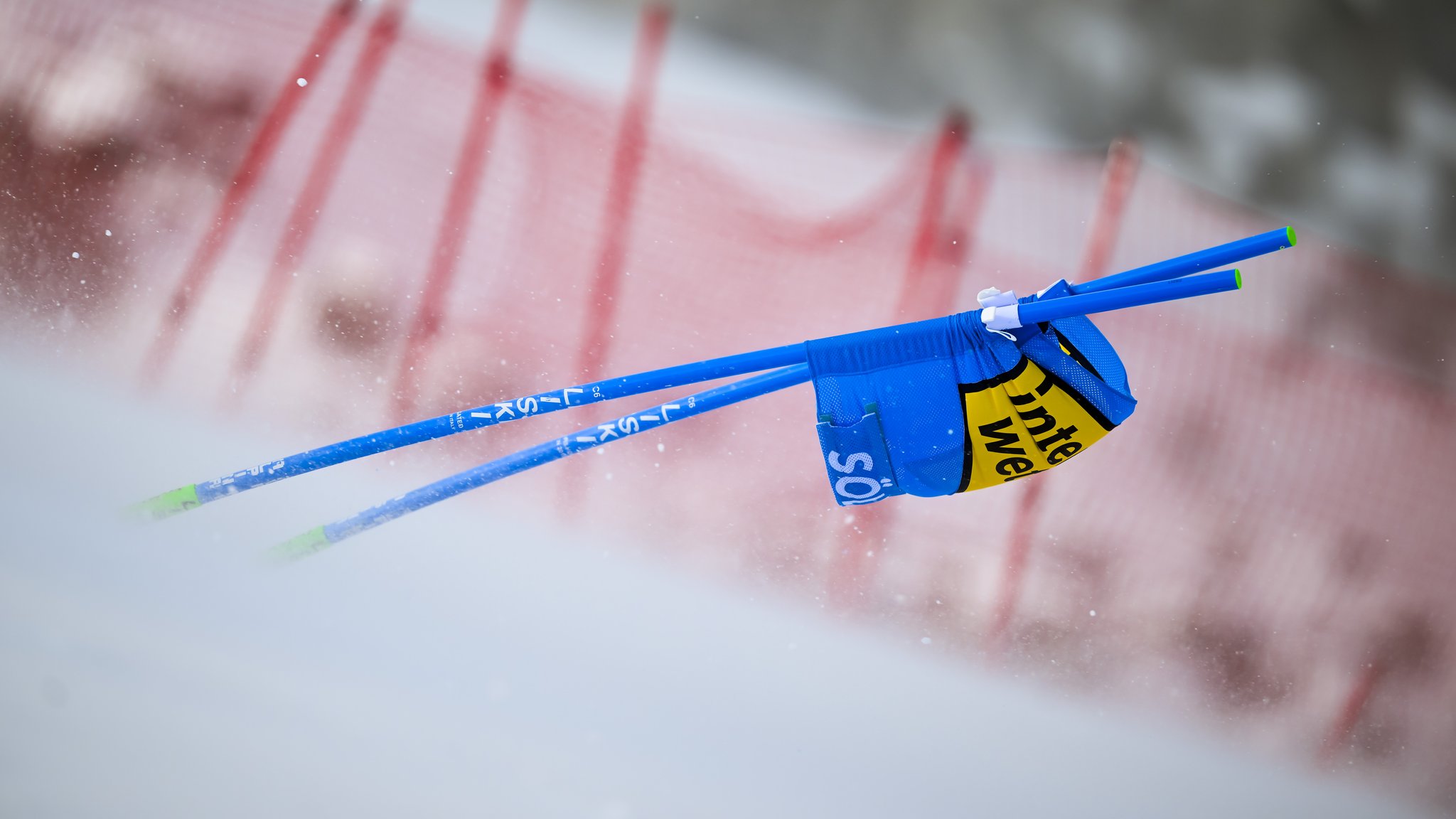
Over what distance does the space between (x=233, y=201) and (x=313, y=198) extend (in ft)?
0.40

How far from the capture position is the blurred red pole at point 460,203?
1531 millimetres

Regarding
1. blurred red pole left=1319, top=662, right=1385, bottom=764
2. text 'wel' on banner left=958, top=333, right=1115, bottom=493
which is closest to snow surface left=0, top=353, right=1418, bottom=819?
blurred red pole left=1319, top=662, right=1385, bottom=764

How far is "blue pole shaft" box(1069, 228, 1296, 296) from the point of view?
0.80 metres

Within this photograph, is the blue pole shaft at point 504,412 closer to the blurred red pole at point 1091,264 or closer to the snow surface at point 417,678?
the snow surface at point 417,678

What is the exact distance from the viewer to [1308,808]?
5.77 feet

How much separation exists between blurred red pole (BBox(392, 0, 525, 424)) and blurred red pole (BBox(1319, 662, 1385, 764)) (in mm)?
1788

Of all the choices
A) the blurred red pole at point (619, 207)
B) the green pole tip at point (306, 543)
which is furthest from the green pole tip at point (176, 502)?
the blurred red pole at point (619, 207)

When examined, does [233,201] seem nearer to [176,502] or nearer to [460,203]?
[460,203]

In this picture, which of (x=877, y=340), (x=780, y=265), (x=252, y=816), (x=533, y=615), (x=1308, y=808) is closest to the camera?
(x=877, y=340)

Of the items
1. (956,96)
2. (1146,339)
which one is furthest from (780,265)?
(1146,339)

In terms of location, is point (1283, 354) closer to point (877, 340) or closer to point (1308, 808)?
point (1308, 808)

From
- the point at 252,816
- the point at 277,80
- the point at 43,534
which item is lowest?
the point at 252,816

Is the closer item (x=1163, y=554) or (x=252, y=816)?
(x=252, y=816)

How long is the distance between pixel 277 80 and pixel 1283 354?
1846 millimetres
